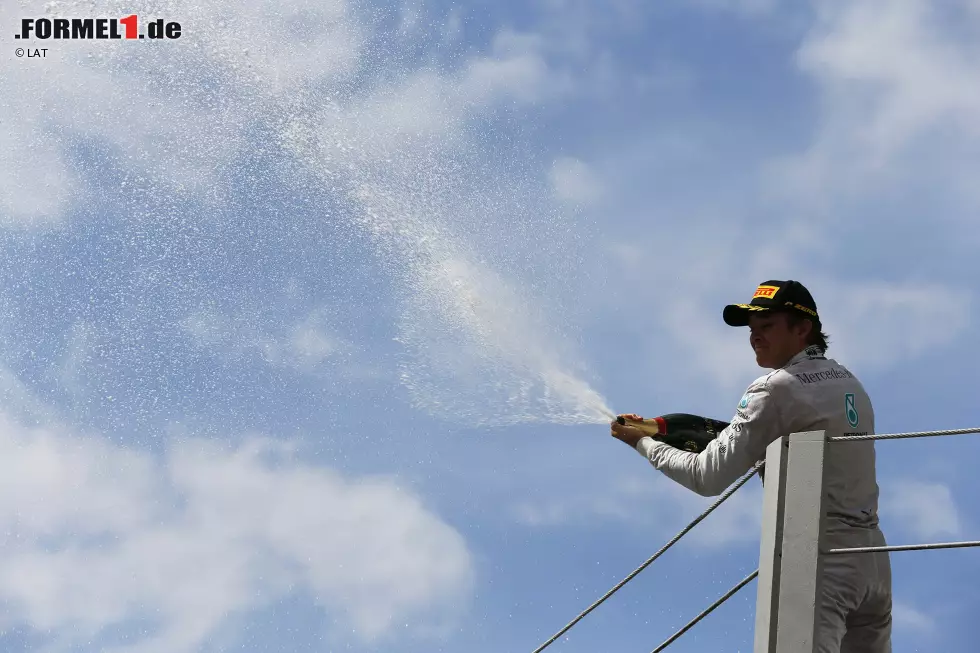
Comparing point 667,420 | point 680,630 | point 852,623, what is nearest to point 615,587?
point 680,630

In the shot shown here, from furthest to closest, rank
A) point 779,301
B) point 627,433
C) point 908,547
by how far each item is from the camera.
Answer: point 627,433 → point 779,301 → point 908,547

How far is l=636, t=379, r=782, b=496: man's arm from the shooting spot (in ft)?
16.8

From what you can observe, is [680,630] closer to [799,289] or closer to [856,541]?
[856,541]

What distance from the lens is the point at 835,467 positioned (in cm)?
496

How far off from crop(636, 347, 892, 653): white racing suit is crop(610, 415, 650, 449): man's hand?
0.60m

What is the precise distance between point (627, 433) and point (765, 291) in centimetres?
113

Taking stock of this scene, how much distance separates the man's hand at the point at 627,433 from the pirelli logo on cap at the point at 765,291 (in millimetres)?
1013

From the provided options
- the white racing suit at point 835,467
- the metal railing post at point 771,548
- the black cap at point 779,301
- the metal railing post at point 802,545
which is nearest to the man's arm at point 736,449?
the white racing suit at point 835,467

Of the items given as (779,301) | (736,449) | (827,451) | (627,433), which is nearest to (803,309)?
(779,301)

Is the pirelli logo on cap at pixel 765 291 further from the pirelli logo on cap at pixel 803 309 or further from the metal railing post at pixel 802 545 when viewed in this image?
the metal railing post at pixel 802 545

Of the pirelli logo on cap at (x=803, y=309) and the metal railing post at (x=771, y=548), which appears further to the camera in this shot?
the pirelli logo on cap at (x=803, y=309)

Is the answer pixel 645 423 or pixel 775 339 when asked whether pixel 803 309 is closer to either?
pixel 775 339

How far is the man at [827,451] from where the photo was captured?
4832 mm

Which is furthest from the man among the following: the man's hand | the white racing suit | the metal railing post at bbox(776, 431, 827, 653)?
the man's hand
